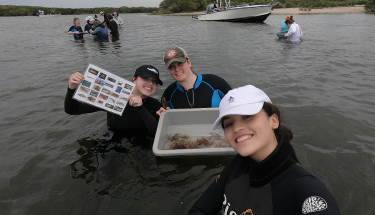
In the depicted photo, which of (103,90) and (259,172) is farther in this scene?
(103,90)

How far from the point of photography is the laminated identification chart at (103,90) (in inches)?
121

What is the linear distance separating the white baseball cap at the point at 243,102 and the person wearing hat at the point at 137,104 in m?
1.94

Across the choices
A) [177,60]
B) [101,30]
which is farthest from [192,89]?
[101,30]

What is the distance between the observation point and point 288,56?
10.1 m

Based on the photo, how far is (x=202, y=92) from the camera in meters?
3.76

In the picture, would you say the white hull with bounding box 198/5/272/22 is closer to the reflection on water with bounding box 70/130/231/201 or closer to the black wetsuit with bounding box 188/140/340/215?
the reflection on water with bounding box 70/130/231/201

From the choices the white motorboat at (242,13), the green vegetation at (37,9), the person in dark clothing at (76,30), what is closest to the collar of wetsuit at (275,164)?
the person in dark clothing at (76,30)

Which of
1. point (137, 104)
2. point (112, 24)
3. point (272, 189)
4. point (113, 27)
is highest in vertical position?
point (112, 24)

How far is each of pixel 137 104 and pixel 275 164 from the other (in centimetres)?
228

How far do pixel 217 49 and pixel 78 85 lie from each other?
10759 millimetres

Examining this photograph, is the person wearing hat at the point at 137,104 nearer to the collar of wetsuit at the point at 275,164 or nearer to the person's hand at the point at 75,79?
the person's hand at the point at 75,79

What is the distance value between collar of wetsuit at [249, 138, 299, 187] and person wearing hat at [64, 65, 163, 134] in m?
2.19

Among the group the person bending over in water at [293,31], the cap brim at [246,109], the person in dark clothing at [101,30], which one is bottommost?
the cap brim at [246,109]

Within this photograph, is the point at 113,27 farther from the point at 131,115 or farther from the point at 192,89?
the point at 192,89
